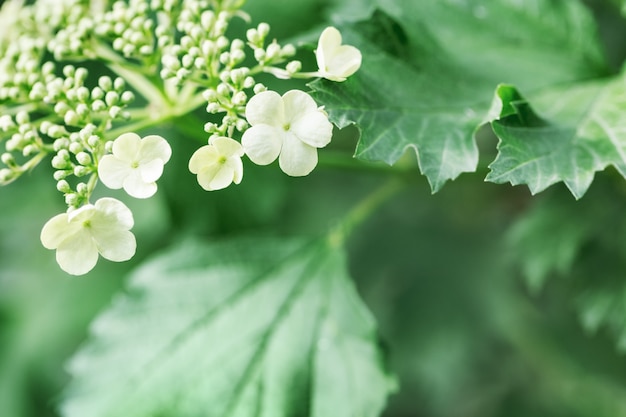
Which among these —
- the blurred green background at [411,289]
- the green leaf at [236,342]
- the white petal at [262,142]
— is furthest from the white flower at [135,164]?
the blurred green background at [411,289]

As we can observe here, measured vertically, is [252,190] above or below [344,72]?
below

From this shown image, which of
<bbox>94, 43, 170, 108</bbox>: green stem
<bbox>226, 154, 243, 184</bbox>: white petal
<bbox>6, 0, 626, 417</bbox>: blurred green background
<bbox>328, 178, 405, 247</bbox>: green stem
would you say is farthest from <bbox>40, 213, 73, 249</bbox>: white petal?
<bbox>6, 0, 626, 417</bbox>: blurred green background

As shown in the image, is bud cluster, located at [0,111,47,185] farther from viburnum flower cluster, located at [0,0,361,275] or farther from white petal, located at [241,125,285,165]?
white petal, located at [241,125,285,165]

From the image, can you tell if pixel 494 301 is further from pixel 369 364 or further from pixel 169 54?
pixel 169 54

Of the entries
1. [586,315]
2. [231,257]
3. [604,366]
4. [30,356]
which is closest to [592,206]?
[586,315]

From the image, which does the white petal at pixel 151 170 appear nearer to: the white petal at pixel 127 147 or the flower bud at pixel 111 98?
the white petal at pixel 127 147

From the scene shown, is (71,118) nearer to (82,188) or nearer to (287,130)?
(82,188)
